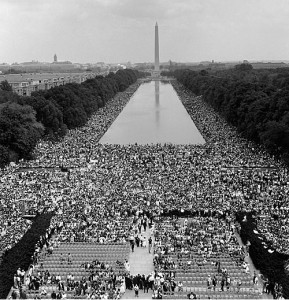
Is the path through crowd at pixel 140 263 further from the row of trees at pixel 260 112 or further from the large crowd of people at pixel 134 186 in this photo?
the row of trees at pixel 260 112

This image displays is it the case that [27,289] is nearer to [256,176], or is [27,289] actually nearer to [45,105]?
[256,176]

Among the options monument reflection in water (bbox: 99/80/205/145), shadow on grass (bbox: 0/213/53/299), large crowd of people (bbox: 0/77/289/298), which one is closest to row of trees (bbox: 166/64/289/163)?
large crowd of people (bbox: 0/77/289/298)

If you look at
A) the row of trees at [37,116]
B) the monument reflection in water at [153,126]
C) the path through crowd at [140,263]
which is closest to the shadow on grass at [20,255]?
the path through crowd at [140,263]

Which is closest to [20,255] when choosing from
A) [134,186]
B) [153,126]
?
[134,186]

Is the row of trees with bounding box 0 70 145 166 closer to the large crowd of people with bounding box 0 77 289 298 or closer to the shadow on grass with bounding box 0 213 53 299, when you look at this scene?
the large crowd of people with bounding box 0 77 289 298

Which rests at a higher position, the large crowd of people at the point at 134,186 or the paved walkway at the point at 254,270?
the large crowd of people at the point at 134,186

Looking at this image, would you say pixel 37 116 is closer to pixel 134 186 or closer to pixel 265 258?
pixel 134 186

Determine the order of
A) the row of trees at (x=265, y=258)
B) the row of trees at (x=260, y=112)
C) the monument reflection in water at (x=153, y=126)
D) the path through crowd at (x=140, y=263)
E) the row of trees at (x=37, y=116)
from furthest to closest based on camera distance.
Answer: the monument reflection in water at (x=153, y=126)
the row of trees at (x=37, y=116)
the row of trees at (x=260, y=112)
the row of trees at (x=265, y=258)
the path through crowd at (x=140, y=263)
